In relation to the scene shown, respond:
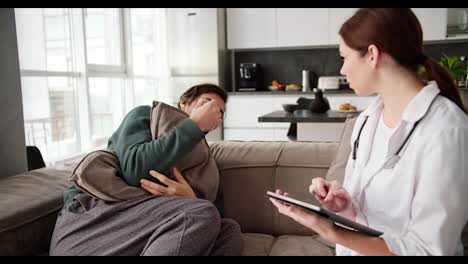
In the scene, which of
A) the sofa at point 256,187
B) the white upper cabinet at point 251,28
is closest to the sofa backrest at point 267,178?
the sofa at point 256,187

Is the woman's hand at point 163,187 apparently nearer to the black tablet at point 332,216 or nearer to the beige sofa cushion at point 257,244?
the beige sofa cushion at point 257,244

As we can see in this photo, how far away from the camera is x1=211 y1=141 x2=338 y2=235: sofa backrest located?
5.55ft

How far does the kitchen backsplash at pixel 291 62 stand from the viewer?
511cm

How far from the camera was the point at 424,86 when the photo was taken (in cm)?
99

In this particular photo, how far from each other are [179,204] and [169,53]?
398 cm

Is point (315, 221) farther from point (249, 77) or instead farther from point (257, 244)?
point (249, 77)

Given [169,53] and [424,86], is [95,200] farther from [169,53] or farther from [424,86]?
[169,53]

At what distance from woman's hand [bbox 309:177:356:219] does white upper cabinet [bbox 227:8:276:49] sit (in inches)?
157

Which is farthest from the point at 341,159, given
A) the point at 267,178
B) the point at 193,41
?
the point at 193,41

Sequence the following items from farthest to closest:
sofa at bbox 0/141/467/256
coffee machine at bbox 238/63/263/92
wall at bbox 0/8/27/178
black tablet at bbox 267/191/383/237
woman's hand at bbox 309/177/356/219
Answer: coffee machine at bbox 238/63/263/92
wall at bbox 0/8/27/178
sofa at bbox 0/141/467/256
woman's hand at bbox 309/177/356/219
black tablet at bbox 267/191/383/237

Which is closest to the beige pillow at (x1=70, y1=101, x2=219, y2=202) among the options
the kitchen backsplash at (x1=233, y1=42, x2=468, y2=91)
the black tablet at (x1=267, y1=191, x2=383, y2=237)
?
the black tablet at (x1=267, y1=191, x2=383, y2=237)

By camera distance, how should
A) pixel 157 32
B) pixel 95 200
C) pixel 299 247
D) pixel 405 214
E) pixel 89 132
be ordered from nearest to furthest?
pixel 405 214
pixel 95 200
pixel 299 247
pixel 89 132
pixel 157 32

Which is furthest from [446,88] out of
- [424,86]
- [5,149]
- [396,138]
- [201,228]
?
[5,149]

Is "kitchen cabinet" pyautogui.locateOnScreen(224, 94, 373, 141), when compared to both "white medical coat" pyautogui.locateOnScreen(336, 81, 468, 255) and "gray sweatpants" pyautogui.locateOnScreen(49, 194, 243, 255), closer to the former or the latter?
"gray sweatpants" pyautogui.locateOnScreen(49, 194, 243, 255)
